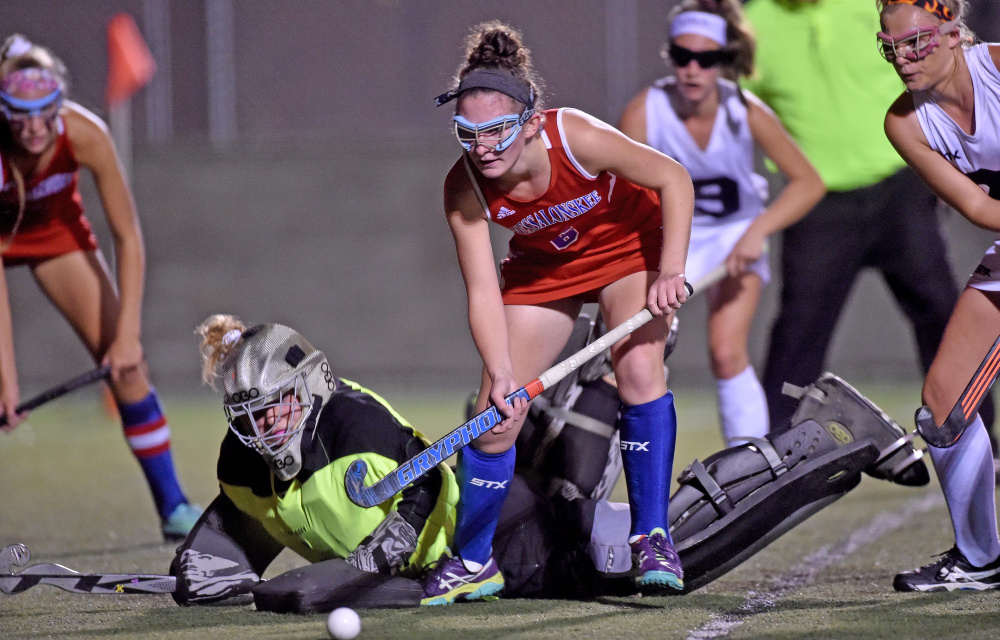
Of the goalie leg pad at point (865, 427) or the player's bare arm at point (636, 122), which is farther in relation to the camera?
the player's bare arm at point (636, 122)

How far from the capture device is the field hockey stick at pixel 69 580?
2779mm

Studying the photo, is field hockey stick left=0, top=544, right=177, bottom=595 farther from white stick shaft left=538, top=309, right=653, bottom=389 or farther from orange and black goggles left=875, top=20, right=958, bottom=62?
orange and black goggles left=875, top=20, right=958, bottom=62

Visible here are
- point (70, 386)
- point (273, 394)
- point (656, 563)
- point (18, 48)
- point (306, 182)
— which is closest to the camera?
point (656, 563)

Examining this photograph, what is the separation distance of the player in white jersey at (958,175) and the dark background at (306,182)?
4891 mm

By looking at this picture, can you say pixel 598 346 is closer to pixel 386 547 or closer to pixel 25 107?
pixel 386 547

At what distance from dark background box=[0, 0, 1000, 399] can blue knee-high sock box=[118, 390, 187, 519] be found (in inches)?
154

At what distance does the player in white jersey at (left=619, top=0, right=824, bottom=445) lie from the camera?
377 cm

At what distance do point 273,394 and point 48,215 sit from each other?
1.75 metres

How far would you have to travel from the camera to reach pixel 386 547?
264 centimetres

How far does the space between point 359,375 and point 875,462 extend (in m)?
5.43

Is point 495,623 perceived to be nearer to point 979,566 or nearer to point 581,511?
point 581,511

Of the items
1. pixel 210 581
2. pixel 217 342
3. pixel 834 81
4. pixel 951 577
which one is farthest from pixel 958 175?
pixel 210 581

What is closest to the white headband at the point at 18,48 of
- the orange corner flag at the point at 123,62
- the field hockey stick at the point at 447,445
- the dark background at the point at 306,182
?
the field hockey stick at the point at 447,445

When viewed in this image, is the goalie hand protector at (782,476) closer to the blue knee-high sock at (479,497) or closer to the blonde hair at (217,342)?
the blue knee-high sock at (479,497)
